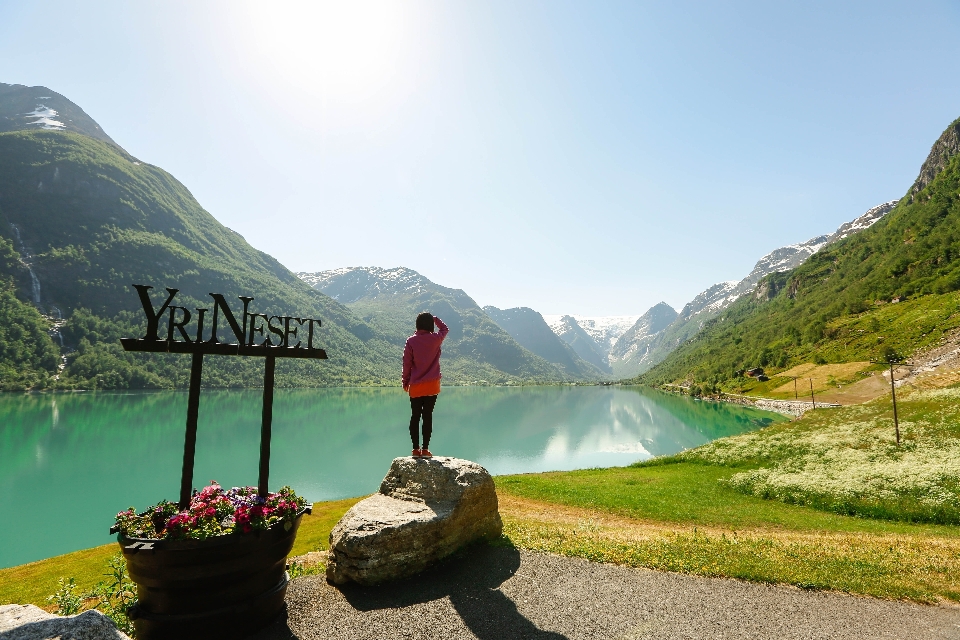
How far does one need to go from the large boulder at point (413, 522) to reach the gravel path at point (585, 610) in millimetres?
371

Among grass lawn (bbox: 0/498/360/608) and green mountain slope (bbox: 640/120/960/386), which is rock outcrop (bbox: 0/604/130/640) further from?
green mountain slope (bbox: 640/120/960/386)

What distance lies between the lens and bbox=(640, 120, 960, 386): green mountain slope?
10131 centimetres

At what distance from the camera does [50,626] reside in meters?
4.67

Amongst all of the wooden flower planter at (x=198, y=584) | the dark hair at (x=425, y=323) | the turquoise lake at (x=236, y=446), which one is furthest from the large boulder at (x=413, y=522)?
the turquoise lake at (x=236, y=446)

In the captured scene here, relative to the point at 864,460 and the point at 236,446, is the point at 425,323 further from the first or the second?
the point at 236,446

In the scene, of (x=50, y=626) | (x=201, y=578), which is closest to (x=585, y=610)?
(x=201, y=578)

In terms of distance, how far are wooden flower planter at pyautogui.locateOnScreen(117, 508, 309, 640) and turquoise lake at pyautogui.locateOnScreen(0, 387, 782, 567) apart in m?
37.0

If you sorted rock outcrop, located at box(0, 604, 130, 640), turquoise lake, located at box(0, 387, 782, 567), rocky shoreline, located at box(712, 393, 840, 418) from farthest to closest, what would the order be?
rocky shoreline, located at box(712, 393, 840, 418)
turquoise lake, located at box(0, 387, 782, 567)
rock outcrop, located at box(0, 604, 130, 640)

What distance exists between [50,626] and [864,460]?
35.1 meters

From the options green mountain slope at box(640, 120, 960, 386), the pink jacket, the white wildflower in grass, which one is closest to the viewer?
the pink jacket

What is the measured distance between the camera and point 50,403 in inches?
4626

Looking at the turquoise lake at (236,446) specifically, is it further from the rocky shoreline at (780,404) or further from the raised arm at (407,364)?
the raised arm at (407,364)

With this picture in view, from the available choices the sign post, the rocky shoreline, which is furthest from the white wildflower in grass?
the rocky shoreline

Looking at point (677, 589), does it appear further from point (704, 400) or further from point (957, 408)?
point (704, 400)
